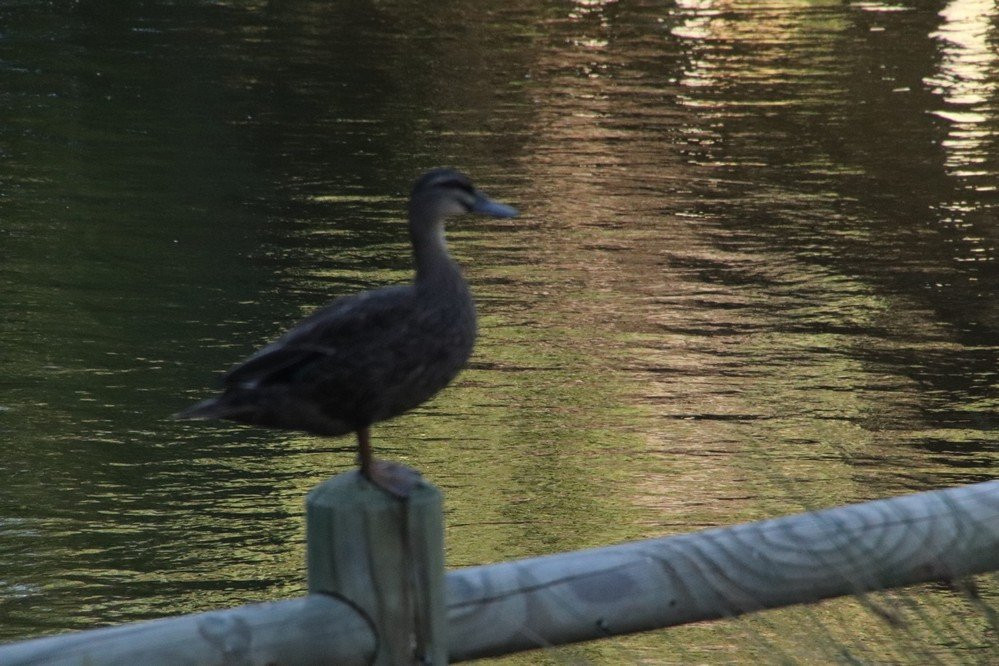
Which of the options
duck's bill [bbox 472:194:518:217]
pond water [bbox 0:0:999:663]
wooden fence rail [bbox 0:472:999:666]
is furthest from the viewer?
pond water [bbox 0:0:999:663]

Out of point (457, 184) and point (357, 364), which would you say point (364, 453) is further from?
point (457, 184)

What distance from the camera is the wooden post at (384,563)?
255 cm

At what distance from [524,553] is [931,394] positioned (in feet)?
9.62

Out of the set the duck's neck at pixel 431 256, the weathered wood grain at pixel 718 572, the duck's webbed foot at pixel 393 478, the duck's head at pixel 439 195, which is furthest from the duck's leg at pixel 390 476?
the duck's head at pixel 439 195

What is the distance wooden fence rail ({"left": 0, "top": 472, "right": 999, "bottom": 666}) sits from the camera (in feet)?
8.24

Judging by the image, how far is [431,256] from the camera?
9.67ft

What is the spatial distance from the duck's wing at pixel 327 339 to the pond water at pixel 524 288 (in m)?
0.63

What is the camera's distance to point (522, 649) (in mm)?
2641

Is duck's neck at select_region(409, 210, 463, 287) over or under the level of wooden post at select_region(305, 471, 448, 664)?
over

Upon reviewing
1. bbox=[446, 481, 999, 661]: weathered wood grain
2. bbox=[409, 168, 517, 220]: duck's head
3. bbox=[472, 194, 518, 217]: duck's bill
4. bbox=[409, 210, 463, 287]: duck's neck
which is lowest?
bbox=[446, 481, 999, 661]: weathered wood grain

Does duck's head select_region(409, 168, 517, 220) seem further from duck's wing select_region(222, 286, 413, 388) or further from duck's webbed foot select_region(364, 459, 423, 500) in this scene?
duck's webbed foot select_region(364, 459, 423, 500)

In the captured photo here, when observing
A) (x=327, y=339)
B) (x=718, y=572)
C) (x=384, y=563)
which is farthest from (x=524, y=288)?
(x=384, y=563)

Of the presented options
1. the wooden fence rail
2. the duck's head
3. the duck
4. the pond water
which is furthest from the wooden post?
the duck's head

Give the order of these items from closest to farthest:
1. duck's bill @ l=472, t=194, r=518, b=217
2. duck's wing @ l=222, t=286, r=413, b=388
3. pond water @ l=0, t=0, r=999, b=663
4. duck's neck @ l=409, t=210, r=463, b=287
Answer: duck's wing @ l=222, t=286, r=413, b=388 → duck's neck @ l=409, t=210, r=463, b=287 → duck's bill @ l=472, t=194, r=518, b=217 → pond water @ l=0, t=0, r=999, b=663
